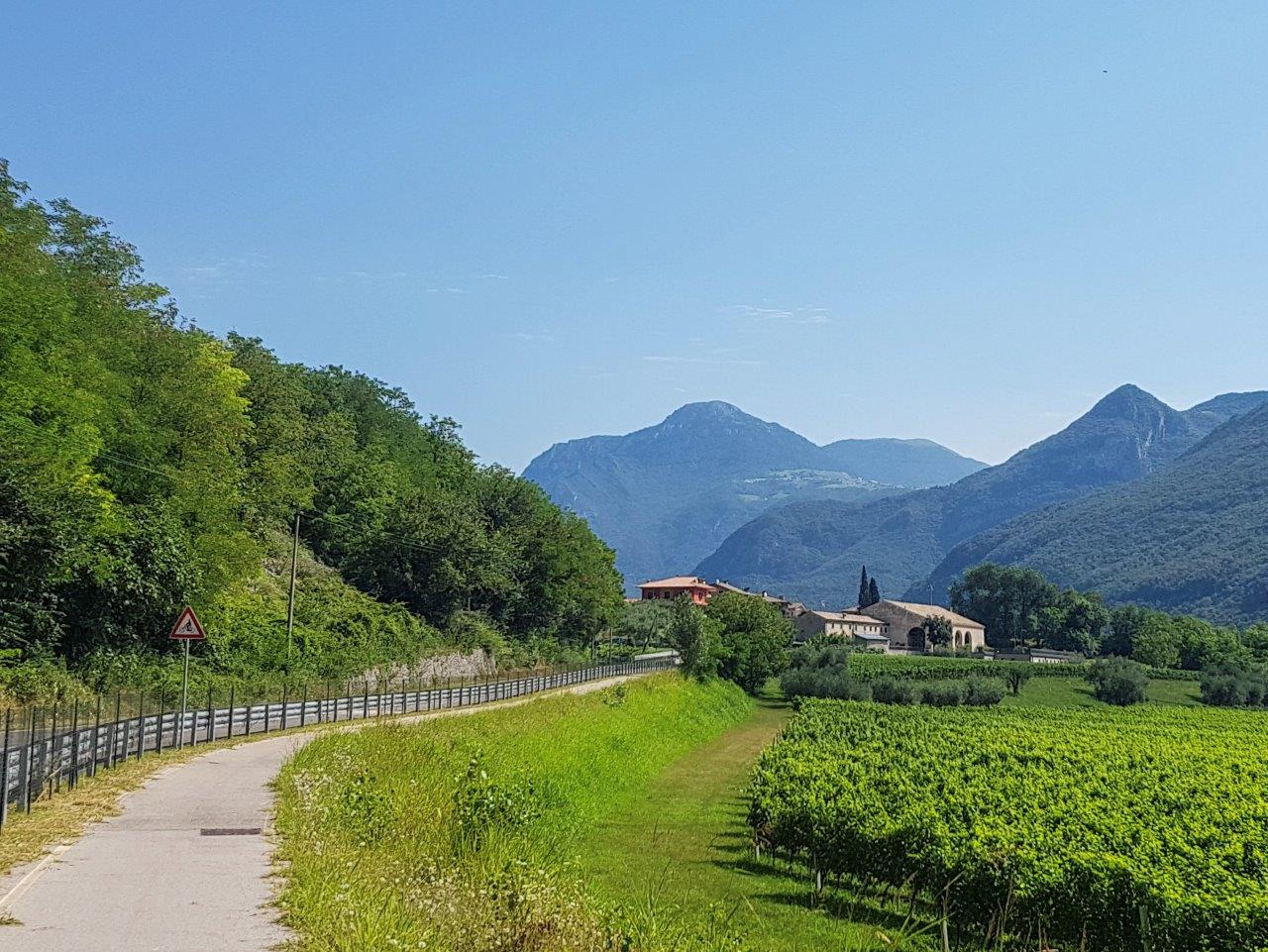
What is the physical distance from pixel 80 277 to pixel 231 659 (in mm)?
18748

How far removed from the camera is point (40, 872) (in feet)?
43.3

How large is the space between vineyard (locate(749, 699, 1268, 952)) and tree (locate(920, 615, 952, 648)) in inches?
5651

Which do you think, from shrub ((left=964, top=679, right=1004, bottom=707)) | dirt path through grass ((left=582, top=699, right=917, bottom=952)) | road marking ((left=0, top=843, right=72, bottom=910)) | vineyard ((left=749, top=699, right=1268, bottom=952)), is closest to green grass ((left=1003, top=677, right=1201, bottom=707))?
shrub ((left=964, top=679, right=1004, bottom=707))

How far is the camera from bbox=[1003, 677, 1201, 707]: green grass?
355 ft

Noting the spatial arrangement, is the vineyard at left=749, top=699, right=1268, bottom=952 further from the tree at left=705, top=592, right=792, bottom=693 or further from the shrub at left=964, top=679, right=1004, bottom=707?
the tree at left=705, top=592, right=792, bottom=693

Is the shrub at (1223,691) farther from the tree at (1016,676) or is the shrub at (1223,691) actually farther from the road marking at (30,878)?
the road marking at (30,878)

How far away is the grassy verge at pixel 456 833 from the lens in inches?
432

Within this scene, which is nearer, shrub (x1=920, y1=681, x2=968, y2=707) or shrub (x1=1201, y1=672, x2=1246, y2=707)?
shrub (x1=920, y1=681, x2=968, y2=707)

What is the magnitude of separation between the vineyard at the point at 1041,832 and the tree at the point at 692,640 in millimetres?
40222

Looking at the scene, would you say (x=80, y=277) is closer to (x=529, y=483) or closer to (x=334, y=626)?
(x=334, y=626)

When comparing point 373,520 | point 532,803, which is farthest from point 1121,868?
point 373,520

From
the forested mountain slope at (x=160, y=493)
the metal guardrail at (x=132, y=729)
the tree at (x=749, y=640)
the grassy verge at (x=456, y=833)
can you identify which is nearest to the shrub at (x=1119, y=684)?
the tree at (x=749, y=640)

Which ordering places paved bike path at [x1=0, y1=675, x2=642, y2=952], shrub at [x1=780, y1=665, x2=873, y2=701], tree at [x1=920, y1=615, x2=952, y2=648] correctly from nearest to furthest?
paved bike path at [x1=0, y1=675, x2=642, y2=952] < shrub at [x1=780, y1=665, x2=873, y2=701] < tree at [x1=920, y1=615, x2=952, y2=648]

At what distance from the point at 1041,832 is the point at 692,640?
64.3 meters
